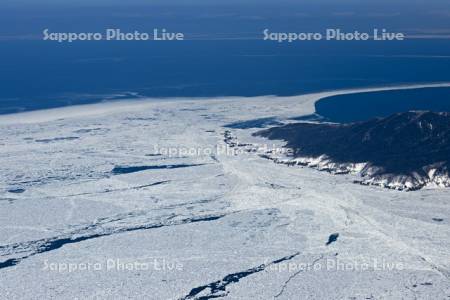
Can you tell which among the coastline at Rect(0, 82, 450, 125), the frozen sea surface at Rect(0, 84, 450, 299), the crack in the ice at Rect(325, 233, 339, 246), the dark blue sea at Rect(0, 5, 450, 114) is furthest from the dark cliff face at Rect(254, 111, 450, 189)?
the dark blue sea at Rect(0, 5, 450, 114)

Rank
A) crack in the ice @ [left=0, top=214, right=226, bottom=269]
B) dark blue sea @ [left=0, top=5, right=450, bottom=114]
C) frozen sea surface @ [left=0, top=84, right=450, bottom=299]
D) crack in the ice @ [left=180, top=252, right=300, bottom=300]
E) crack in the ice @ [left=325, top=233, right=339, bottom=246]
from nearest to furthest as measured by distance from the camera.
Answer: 1. crack in the ice @ [left=180, top=252, right=300, bottom=300]
2. frozen sea surface @ [left=0, top=84, right=450, bottom=299]
3. crack in the ice @ [left=0, top=214, right=226, bottom=269]
4. crack in the ice @ [left=325, top=233, right=339, bottom=246]
5. dark blue sea @ [left=0, top=5, right=450, bottom=114]

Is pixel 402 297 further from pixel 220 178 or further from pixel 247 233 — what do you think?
pixel 220 178

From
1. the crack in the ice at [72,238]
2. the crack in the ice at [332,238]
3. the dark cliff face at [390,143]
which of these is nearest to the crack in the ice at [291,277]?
the crack in the ice at [332,238]

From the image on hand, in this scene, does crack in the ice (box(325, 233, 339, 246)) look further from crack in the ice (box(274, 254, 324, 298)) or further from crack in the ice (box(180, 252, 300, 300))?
crack in the ice (box(180, 252, 300, 300))

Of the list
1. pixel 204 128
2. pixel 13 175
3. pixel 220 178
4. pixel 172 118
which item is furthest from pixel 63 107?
pixel 220 178

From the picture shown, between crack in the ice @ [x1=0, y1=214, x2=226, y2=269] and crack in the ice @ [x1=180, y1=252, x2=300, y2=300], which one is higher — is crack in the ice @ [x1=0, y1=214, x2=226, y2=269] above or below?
above

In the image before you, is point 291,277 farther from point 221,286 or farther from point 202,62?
point 202,62

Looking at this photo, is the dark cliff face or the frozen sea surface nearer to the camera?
the frozen sea surface
